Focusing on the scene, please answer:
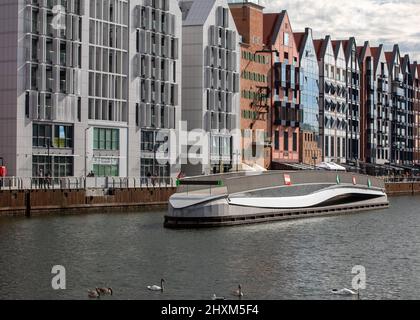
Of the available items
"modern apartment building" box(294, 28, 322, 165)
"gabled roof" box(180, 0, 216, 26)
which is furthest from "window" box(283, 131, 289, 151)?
"gabled roof" box(180, 0, 216, 26)

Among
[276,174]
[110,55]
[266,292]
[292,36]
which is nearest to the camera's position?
[266,292]

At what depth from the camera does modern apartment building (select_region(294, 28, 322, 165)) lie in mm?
190625

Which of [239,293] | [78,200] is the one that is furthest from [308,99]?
[239,293]

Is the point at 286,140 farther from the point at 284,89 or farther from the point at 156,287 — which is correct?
the point at 156,287

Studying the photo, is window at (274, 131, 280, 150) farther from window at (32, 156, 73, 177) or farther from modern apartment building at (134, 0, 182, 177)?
window at (32, 156, 73, 177)

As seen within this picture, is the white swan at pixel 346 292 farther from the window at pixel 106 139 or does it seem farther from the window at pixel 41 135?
the window at pixel 106 139

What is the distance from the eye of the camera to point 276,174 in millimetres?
94312

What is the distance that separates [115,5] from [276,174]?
149 feet

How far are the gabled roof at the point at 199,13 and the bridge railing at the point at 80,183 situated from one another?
30.0 meters

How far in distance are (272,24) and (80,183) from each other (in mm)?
81360

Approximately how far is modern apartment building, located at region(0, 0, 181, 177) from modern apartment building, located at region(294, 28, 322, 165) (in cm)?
5299

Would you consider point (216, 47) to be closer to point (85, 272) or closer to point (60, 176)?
point (60, 176)

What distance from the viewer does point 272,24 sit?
183000 millimetres
